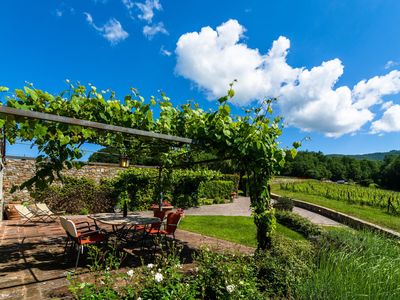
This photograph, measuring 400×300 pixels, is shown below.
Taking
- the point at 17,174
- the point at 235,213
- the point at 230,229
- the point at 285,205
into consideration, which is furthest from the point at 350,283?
the point at 17,174

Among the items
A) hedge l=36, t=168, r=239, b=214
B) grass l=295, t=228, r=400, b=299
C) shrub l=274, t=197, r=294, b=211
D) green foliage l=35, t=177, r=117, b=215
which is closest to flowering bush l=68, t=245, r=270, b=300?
grass l=295, t=228, r=400, b=299

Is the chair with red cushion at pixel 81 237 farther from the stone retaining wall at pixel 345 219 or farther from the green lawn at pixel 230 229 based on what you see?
the stone retaining wall at pixel 345 219

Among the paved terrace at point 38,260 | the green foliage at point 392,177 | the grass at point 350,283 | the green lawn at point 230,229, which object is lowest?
the green lawn at point 230,229

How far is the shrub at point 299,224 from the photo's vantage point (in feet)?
27.7

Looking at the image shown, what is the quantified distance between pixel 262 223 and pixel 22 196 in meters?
10.8

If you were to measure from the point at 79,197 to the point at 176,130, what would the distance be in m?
8.81

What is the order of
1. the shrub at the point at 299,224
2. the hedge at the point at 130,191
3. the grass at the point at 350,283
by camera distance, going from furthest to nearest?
the hedge at the point at 130,191 → the shrub at the point at 299,224 → the grass at the point at 350,283

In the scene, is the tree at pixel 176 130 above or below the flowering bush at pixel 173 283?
above

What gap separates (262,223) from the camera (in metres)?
4.94

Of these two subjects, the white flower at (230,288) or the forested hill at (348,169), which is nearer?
the white flower at (230,288)

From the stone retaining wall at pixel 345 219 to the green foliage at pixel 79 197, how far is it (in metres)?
10.5

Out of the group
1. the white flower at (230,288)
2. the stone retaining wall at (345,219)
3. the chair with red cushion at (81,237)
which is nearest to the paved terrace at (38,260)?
the chair with red cushion at (81,237)

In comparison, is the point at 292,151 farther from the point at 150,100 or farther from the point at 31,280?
the point at 31,280

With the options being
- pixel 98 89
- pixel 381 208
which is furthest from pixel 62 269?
pixel 381 208
